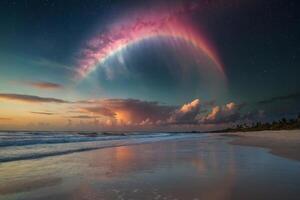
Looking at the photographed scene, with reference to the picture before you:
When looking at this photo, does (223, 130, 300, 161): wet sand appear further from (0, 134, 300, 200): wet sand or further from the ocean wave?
the ocean wave

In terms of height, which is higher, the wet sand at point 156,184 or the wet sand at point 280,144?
the wet sand at point 280,144

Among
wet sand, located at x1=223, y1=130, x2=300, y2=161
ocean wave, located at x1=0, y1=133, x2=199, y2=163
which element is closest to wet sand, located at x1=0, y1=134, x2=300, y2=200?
wet sand, located at x1=223, y1=130, x2=300, y2=161

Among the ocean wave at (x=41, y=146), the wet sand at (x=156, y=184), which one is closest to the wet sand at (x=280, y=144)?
the wet sand at (x=156, y=184)

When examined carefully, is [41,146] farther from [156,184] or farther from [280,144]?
[280,144]

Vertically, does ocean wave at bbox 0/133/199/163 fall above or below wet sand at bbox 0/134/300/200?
above

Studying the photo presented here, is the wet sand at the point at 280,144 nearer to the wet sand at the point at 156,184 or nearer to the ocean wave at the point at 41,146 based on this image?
the wet sand at the point at 156,184

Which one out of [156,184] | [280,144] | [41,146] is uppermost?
[41,146]

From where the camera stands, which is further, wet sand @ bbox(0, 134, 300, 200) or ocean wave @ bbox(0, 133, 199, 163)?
ocean wave @ bbox(0, 133, 199, 163)

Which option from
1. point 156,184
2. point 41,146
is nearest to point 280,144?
point 156,184

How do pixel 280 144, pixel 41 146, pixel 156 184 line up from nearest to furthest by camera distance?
1. pixel 156 184
2. pixel 280 144
3. pixel 41 146

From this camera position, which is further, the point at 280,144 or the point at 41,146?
the point at 41,146

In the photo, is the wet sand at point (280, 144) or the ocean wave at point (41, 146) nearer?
the wet sand at point (280, 144)

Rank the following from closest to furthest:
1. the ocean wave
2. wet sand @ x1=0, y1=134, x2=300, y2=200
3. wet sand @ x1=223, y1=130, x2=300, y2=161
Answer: wet sand @ x1=0, y1=134, x2=300, y2=200 < wet sand @ x1=223, y1=130, x2=300, y2=161 < the ocean wave

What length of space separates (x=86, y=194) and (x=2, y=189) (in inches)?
97.6
